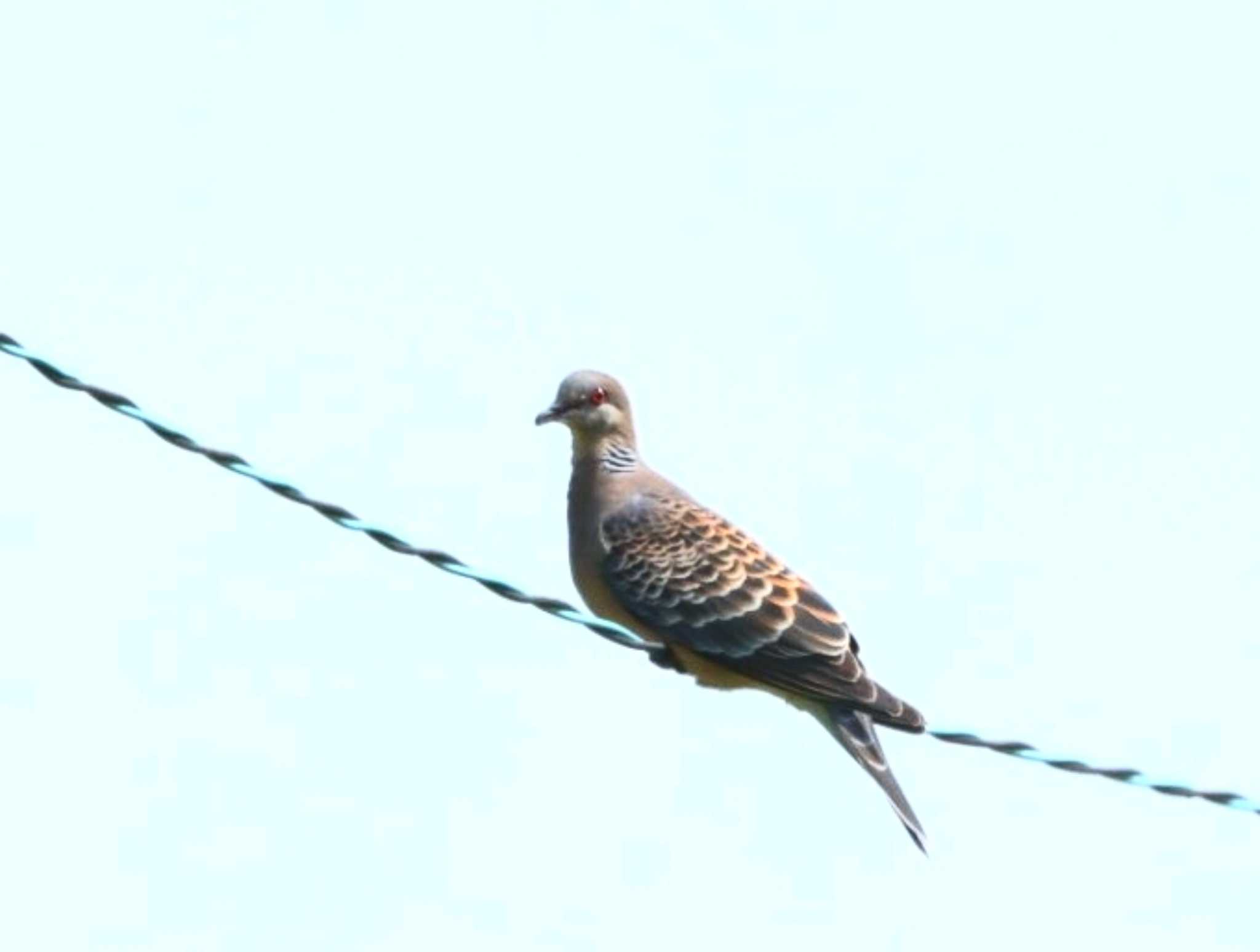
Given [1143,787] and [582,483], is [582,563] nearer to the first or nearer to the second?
[582,483]

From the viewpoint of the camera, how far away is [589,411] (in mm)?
8969

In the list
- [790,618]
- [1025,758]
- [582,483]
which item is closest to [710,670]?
[790,618]

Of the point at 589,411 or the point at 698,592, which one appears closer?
the point at 698,592

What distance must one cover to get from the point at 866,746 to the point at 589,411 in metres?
1.66

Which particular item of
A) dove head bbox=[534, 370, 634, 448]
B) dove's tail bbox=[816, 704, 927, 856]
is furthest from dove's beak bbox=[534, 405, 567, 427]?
dove's tail bbox=[816, 704, 927, 856]

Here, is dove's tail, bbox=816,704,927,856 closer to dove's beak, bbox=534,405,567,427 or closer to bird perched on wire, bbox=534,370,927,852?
bird perched on wire, bbox=534,370,927,852

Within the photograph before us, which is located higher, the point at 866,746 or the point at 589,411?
the point at 589,411

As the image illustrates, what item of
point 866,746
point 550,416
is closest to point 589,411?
point 550,416

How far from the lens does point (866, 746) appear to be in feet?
26.0

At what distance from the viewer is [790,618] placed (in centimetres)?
821

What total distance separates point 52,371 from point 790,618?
353 centimetres

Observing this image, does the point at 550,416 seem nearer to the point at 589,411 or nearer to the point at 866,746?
the point at 589,411

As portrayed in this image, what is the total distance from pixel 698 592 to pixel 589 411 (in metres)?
0.88

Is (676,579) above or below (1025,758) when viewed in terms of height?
above
